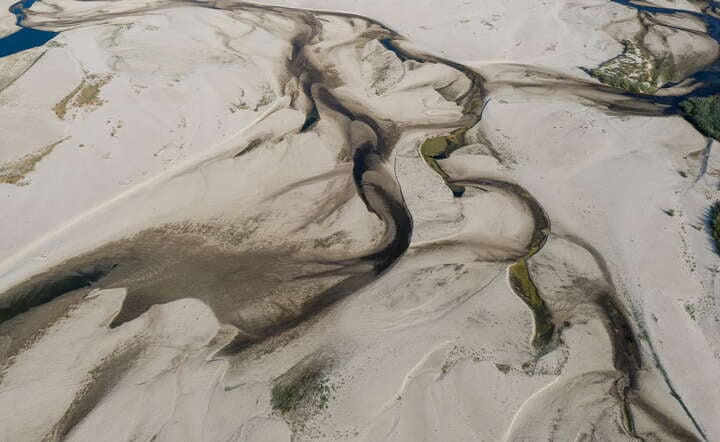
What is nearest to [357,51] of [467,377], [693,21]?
[467,377]

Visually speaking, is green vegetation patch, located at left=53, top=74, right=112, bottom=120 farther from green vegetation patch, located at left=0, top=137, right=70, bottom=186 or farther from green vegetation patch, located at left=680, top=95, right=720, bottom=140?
green vegetation patch, located at left=680, top=95, right=720, bottom=140

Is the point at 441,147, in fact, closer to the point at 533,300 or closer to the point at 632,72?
the point at 533,300

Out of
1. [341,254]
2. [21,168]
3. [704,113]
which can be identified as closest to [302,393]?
[341,254]

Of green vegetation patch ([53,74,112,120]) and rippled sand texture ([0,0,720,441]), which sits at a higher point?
green vegetation patch ([53,74,112,120])

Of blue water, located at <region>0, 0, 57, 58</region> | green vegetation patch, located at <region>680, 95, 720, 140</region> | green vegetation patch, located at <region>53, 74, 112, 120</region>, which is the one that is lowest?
green vegetation patch, located at <region>680, 95, 720, 140</region>

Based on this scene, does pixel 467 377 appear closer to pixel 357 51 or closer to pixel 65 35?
pixel 357 51

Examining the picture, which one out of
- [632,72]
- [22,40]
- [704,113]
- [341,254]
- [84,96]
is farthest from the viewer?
[22,40]

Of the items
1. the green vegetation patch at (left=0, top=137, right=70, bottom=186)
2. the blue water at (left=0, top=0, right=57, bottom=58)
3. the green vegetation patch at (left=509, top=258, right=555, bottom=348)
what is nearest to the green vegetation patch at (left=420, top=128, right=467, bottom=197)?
the green vegetation patch at (left=509, top=258, right=555, bottom=348)
